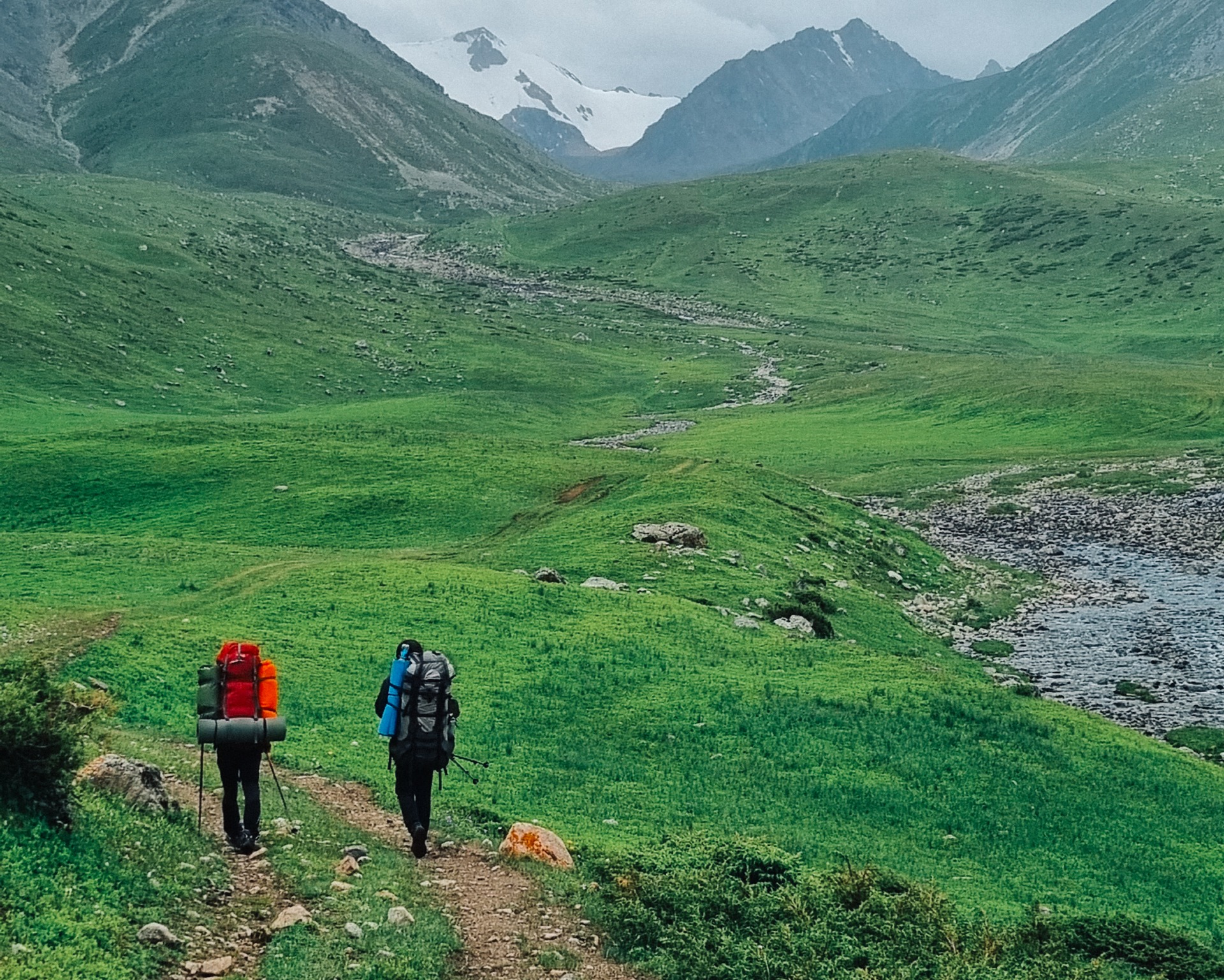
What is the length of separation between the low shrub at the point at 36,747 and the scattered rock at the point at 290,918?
9.96 feet

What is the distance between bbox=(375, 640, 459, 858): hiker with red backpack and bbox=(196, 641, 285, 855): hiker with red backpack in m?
1.97

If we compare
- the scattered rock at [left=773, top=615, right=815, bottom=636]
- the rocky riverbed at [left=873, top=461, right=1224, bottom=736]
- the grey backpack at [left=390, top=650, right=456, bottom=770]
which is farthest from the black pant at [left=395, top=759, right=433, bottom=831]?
the rocky riverbed at [left=873, top=461, right=1224, bottom=736]

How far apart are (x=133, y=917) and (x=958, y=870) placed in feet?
51.0

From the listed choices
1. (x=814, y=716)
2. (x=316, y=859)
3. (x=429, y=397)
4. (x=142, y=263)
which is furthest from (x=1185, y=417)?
(x=142, y=263)

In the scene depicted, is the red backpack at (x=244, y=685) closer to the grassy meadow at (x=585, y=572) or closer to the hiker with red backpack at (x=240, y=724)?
the hiker with red backpack at (x=240, y=724)

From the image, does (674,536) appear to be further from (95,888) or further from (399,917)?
(95,888)

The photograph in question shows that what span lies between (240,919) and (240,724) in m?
3.21

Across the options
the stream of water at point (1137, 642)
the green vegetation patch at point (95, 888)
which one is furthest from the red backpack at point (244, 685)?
the stream of water at point (1137, 642)

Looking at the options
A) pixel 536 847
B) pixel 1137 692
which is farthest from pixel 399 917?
pixel 1137 692

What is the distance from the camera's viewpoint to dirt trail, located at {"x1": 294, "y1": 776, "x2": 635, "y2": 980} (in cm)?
1377

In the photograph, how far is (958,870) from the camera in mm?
20844

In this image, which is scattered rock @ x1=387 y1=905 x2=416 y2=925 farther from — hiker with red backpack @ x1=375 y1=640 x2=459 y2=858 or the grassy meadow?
hiker with red backpack @ x1=375 y1=640 x2=459 y2=858

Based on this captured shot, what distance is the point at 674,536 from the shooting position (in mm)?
46781

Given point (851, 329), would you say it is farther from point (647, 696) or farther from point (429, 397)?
point (647, 696)
